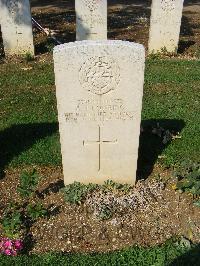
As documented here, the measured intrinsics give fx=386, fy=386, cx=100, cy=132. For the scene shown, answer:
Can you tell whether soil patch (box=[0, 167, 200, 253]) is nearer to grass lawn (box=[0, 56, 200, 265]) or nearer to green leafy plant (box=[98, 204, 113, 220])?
green leafy plant (box=[98, 204, 113, 220])

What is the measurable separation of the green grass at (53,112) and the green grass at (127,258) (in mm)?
1910

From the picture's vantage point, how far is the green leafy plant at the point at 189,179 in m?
5.40

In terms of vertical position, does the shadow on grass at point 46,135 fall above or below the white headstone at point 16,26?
below

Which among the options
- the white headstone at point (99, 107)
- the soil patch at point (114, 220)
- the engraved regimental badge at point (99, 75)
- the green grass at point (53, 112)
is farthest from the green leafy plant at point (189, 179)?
the engraved regimental badge at point (99, 75)

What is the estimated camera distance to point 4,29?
11.2 metres

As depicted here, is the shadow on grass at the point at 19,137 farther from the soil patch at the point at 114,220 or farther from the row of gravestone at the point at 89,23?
the row of gravestone at the point at 89,23

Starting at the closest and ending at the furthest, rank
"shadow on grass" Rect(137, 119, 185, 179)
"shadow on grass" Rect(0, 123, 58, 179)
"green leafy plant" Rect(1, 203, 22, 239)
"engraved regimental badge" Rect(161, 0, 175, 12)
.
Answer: "green leafy plant" Rect(1, 203, 22, 239) → "shadow on grass" Rect(137, 119, 185, 179) → "shadow on grass" Rect(0, 123, 58, 179) → "engraved regimental badge" Rect(161, 0, 175, 12)

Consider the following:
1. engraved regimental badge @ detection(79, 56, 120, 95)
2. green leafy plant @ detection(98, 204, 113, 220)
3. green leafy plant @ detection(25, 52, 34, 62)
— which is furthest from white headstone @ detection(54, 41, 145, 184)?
green leafy plant @ detection(25, 52, 34, 62)

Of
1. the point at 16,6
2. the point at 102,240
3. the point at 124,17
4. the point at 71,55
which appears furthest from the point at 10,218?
the point at 124,17

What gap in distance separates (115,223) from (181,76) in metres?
5.63

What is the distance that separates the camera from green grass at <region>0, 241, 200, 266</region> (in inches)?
175

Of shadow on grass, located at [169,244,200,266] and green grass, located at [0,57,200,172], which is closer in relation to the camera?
shadow on grass, located at [169,244,200,266]

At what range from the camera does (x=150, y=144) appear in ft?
22.1

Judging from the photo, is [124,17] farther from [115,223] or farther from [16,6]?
[115,223]
